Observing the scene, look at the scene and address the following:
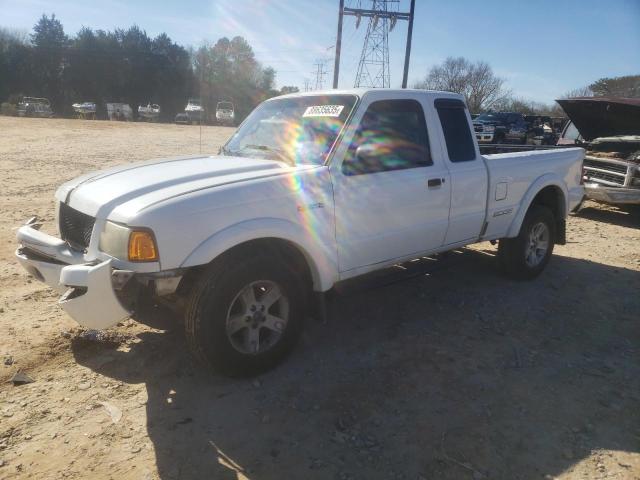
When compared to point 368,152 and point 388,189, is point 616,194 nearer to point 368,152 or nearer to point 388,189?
point 388,189

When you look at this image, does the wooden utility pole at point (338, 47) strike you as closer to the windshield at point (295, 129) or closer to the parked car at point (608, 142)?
the parked car at point (608, 142)

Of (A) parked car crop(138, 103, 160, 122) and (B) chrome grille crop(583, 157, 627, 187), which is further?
(A) parked car crop(138, 103, 160, 122)

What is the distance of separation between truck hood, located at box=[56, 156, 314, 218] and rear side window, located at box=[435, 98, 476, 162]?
1544 millimetres

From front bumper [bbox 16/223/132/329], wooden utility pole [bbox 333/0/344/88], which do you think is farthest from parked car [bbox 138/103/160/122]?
front bumper [bbox 16/223/132/329]

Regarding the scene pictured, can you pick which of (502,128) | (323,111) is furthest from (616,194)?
(502,128)

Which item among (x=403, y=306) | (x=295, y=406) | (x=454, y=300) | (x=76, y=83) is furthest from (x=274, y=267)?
(x=76, y=83)

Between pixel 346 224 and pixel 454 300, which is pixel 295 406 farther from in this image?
pixel 454 300

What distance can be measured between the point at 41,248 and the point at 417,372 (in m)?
2.75

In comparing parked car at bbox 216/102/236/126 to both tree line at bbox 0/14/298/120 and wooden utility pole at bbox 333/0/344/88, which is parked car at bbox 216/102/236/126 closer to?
tree line at bbox 0/14/298/120

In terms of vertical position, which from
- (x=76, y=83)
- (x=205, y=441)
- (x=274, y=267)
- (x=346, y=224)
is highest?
(x=76, y=83)

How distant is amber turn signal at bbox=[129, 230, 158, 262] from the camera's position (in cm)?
259

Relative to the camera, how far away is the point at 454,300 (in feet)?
15.2

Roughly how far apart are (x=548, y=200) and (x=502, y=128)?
19001mm

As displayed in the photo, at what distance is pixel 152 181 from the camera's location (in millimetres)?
3008
